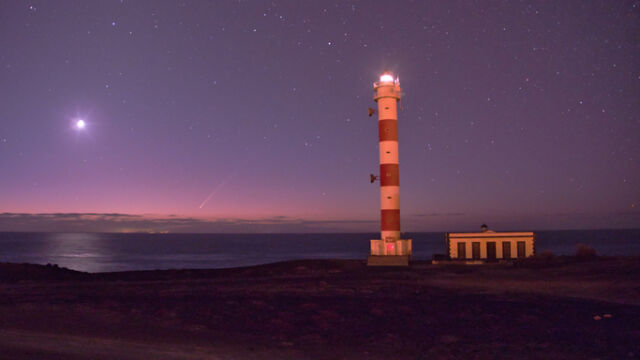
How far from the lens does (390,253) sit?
41.7 meters

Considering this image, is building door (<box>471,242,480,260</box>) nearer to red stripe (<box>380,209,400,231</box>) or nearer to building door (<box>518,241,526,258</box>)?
building door (<box>518,241,526,258</box>)

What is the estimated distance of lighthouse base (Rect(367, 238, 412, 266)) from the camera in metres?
41.0

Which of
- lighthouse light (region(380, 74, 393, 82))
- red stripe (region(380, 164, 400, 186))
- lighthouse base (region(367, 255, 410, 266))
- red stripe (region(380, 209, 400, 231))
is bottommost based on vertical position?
lighthouse base (region(367, 255, 410, 266))

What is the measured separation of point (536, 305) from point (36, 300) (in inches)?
674

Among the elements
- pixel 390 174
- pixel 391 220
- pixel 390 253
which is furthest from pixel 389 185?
pixel 390 253

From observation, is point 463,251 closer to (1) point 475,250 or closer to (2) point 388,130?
(1) point 475,250

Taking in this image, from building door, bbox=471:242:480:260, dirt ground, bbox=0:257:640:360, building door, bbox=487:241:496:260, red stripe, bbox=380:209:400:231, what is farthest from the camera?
building door, bbox=471:242:480:260

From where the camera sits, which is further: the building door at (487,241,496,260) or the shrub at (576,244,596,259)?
the building door at (487,241,496,260)

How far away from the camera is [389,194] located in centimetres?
4172

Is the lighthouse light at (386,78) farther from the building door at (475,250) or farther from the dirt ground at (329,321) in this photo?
the dirt ground at (329,321)

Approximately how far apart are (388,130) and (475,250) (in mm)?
11685

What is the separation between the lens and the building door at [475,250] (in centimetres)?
4378

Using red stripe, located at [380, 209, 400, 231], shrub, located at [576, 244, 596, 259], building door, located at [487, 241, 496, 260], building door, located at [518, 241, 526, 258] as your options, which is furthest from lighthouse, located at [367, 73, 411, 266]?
shrub, located at [576, 244, 596, 259]

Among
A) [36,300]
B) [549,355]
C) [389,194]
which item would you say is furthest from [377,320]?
[389,194]
